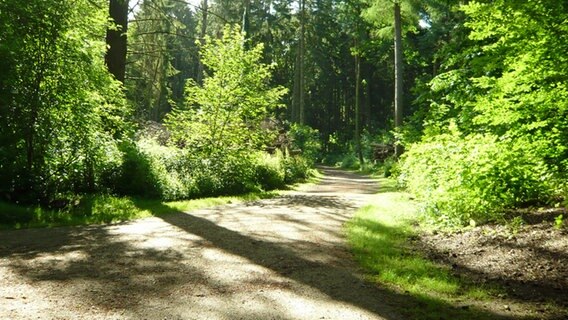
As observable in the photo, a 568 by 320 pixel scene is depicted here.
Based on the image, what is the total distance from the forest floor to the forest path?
0.01 m

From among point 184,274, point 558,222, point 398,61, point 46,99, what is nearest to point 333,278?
point 184,274

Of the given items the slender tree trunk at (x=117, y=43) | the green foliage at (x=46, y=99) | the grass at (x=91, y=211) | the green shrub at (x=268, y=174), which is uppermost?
the slender tree trunk at (x=117, y=43)

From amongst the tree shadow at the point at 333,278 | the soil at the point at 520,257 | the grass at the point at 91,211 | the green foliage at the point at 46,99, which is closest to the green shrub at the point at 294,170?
the grass at the point at 91,211

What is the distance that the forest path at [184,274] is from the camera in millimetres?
4023

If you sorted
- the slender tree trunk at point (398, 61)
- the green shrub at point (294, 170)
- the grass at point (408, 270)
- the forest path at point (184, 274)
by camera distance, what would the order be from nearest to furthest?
the forest path at point (184, 274) → the grass at point (408, 270) → the green shrub at point (294, 170) → the slender tree trunk at point (398, 61)

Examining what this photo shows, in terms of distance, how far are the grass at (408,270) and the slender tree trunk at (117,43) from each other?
30.8 ft

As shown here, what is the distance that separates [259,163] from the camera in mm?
16656

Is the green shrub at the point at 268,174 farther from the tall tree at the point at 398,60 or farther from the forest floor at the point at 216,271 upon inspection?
the forest floor at the point at 216,271

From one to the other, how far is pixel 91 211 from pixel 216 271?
4.87m

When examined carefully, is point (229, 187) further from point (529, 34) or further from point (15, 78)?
point (529, 34)

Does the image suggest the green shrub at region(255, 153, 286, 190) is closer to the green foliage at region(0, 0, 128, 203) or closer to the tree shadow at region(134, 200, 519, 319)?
the green foliage at region(0, 0, 128, 203)

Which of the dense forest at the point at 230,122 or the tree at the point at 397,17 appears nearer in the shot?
the dense forest at the point at 230,122

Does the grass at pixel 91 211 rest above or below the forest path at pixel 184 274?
above

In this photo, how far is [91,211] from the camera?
352 inches
